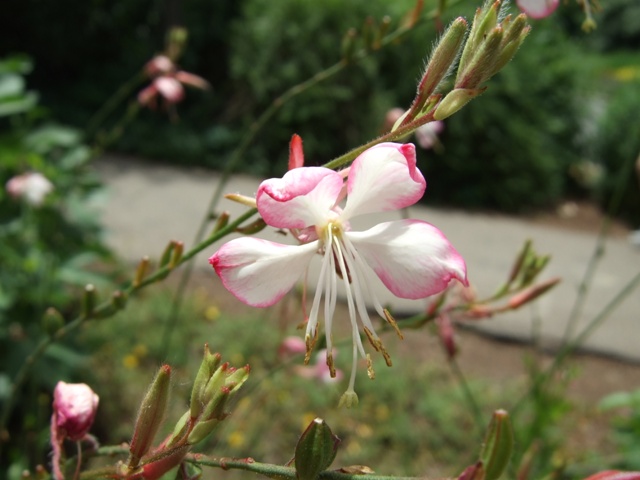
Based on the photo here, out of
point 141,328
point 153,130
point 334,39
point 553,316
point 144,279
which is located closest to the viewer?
point 144,279

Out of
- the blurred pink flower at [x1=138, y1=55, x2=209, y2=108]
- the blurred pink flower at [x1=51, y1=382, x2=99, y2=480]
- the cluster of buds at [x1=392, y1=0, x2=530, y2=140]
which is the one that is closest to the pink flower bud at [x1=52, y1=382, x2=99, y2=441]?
the blurred pink flower at [x1=51, y1=382, x2=99, y2=480]

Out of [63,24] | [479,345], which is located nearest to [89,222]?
[479,345]

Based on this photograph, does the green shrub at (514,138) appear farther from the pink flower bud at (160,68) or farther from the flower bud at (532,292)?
the flower bud at (532,292)

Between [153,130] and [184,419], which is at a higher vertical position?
[184,419]

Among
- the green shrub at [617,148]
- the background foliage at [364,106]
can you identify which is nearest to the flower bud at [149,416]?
the background foliage at [364,106]

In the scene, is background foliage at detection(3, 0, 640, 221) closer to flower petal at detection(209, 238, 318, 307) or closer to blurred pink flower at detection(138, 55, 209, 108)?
blurred pink flower at detection(138, 55, 209, 108)

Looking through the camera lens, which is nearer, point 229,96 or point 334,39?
point 334,39

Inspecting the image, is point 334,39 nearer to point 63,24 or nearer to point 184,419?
point 63,24
